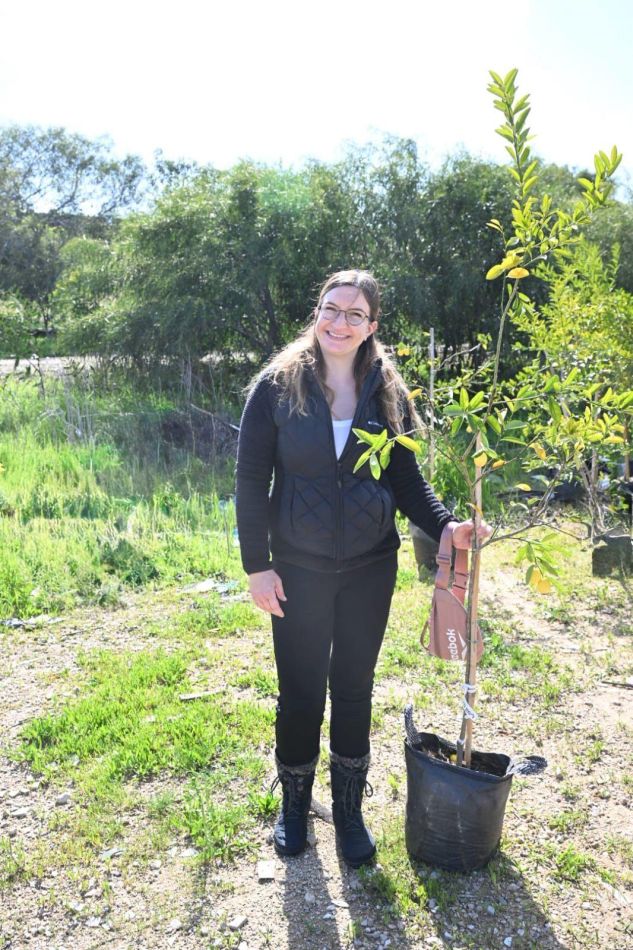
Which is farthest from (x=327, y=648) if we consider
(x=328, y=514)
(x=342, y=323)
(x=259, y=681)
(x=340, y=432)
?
(x=259, y=681)

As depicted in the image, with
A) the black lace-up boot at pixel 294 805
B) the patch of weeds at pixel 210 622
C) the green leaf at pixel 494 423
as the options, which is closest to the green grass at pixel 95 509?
the patch of weeds at pixel 210 622

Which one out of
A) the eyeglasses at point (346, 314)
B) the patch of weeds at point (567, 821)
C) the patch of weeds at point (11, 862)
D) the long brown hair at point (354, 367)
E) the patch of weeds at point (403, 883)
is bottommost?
the patch of weeds at point (11, 862)

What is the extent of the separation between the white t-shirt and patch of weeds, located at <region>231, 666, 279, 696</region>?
5.50 feet

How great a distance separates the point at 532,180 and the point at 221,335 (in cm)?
847

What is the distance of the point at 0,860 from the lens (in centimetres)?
241

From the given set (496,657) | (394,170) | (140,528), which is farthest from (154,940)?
(394,170)

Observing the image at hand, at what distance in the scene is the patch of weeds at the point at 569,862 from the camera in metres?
2.30

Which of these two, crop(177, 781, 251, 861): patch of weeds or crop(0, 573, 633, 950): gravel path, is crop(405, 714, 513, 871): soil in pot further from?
crop(177, 781, 251, 861): patch of weeds

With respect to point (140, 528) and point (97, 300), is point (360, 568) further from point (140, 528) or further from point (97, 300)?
point (97, 300)

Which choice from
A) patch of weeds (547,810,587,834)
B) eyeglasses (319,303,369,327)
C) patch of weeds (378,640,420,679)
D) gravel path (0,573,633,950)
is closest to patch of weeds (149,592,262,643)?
patch of weeds (378,640,420,679)

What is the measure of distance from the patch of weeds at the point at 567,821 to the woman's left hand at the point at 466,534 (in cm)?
111

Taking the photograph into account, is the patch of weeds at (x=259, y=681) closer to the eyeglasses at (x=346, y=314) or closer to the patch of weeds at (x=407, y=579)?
the patch of weeds at (x=407, y=579)

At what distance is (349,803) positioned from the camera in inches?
94.5

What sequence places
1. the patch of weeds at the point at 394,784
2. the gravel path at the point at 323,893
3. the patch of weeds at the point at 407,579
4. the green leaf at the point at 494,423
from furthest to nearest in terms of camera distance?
the patch of weeds at the point at 407,579
the patch of weeds at the point at 394,784
the gravel path at the point at 323,893
the green leaf at the point at 494,423
